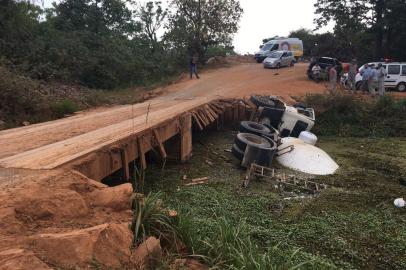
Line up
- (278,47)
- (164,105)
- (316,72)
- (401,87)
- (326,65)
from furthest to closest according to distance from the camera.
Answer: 1. (278,47)
2. (326,65)
3. (316,72)
4. (401,87)
5. (164,105)

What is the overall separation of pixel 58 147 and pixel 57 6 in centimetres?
2494

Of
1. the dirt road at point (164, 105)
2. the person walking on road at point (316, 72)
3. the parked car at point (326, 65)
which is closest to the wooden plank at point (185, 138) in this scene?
the dirt road at point (164, 105)

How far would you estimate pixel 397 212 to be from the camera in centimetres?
949

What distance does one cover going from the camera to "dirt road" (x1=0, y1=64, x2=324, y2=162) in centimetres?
747

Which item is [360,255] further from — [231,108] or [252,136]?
[231,108]

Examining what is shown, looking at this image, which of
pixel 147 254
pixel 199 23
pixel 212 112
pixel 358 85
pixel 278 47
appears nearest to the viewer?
pixel 147 254

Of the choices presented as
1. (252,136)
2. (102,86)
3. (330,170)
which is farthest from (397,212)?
(102,86)

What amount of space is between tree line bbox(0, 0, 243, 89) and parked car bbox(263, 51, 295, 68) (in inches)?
127

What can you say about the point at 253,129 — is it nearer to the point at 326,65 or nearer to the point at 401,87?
the point at 401,87

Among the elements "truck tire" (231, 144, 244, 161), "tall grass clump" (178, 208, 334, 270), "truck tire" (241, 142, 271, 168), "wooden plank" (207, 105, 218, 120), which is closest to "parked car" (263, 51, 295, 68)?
"wooden plank" (207, 105, 218, 120)

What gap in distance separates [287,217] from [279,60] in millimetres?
27332

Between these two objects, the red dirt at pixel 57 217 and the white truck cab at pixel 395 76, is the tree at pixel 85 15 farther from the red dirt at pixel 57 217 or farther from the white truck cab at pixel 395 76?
the red dirt at pixel 57 217

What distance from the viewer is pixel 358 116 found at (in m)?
19.5

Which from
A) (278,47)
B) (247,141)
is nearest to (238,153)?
(247,141)
